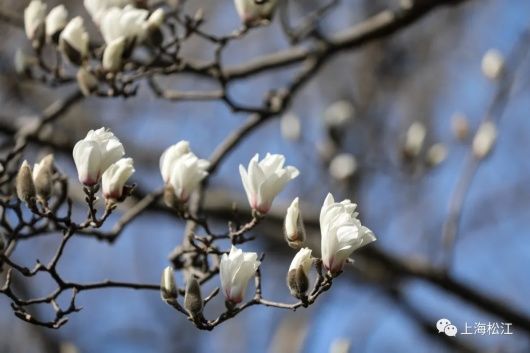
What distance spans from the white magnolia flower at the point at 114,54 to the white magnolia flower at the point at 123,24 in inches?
1.0

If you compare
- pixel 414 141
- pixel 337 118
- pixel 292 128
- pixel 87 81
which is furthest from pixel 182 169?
pixel 292 128

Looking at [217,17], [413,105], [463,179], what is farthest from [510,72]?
[217,17]

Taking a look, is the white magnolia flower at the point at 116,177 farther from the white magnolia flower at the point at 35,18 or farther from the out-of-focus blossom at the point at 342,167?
the out-of-focus blossom at the point at 342,167

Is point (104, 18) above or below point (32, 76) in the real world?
above

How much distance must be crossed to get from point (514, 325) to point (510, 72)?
82cm

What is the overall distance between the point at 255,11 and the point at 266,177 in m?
0.64

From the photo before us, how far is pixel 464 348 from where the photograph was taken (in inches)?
139

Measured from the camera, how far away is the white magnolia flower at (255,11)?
2059 mm

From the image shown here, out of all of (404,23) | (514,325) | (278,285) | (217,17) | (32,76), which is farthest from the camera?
(217,17)

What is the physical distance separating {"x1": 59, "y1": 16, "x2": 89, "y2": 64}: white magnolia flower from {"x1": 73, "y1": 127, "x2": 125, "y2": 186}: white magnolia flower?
543 mm

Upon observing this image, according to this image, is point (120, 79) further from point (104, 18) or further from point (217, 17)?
point (217, 17)

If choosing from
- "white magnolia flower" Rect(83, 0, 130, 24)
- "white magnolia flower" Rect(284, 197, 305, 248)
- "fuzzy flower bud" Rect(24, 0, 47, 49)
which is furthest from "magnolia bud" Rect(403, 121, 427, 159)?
"white magnolia flower" Rect(284, 197, 305, 248)

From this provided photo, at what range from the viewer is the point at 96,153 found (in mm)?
1485

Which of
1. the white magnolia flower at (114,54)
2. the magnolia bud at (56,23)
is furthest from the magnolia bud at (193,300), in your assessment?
the magnolia bud at (56,23)
